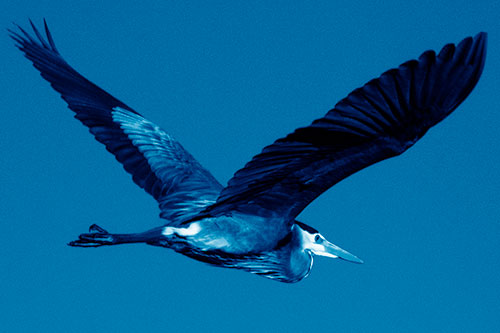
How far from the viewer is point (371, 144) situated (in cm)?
182

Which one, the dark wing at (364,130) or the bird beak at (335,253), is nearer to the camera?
the dark wing at (364,130)

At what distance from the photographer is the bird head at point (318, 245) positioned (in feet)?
7.75

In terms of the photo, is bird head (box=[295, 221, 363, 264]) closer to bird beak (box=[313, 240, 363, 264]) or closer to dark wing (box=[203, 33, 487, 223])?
bird beak (box=[313, 240, 363, 264])

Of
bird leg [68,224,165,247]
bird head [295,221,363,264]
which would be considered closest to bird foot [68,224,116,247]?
bird leg [68,224,165,247]

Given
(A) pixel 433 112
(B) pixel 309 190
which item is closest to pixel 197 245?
(B) pixel 309 190

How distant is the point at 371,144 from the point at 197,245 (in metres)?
0.68

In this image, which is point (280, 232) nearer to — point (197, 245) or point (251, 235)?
point (251, 235)

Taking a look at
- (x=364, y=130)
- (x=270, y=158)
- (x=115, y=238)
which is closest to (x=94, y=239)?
(x=115, y=238)

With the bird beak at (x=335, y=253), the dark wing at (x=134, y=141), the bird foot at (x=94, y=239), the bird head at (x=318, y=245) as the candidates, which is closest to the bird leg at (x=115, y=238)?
the bird foot at (x=94, y=239)

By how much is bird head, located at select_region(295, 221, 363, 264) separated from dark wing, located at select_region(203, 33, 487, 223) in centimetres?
30

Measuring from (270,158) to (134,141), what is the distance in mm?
1139

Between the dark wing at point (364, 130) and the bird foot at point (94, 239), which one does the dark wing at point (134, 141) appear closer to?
the bird foot at point (94, 239)

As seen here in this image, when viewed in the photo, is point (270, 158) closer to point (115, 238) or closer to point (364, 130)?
point (364, 130)

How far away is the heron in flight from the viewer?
5.47ft
